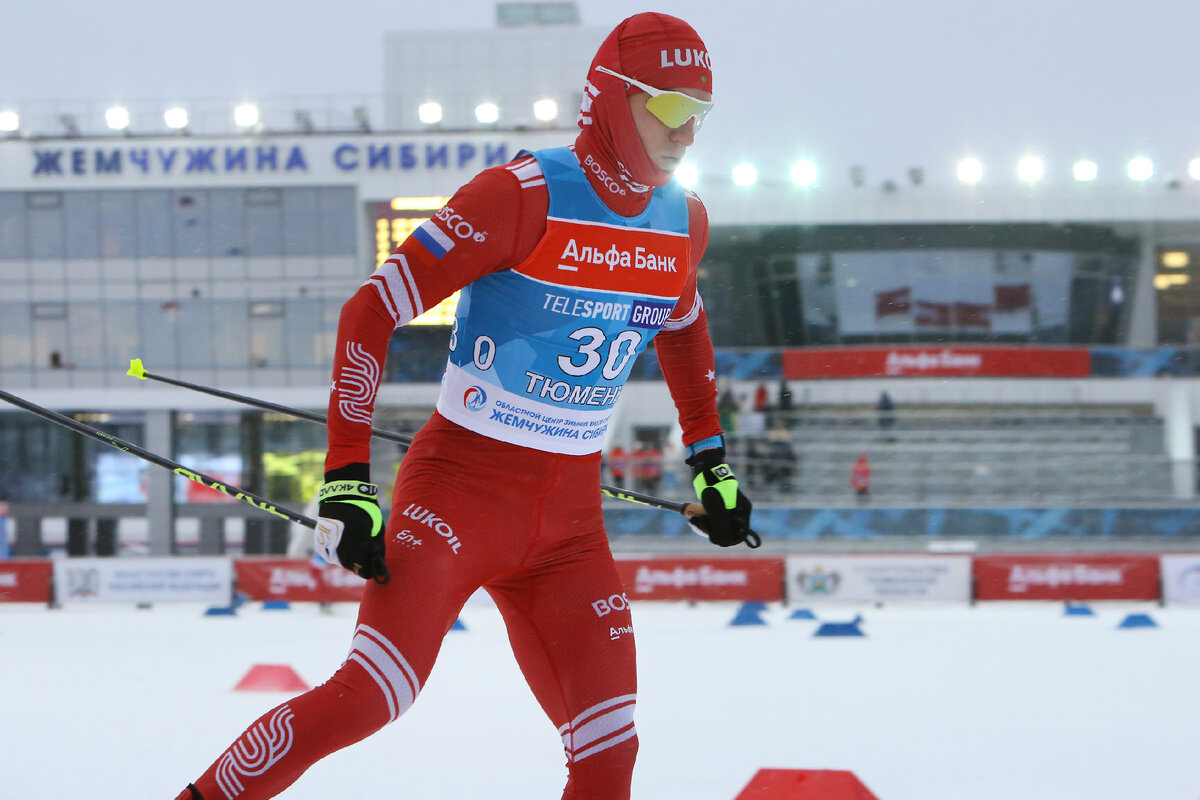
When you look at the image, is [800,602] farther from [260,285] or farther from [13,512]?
[13,512]

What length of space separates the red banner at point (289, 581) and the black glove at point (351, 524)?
13.8 metres

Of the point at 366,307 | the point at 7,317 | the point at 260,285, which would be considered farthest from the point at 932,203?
the point at 366,307

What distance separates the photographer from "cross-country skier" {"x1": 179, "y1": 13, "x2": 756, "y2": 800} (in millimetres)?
2738

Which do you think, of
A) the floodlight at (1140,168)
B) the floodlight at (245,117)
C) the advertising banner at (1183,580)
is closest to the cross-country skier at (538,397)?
the advertising banner at (1183,580)

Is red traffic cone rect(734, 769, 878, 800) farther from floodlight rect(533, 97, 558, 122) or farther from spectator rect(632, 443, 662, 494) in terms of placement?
floodlight rect(533, 97, 558, 122)

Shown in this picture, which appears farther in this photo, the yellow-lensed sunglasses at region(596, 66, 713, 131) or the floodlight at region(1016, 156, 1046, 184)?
the floodlight at region(1016, 156, 1046, 184)

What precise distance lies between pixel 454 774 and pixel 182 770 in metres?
1.12

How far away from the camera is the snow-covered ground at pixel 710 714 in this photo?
15.8 feet

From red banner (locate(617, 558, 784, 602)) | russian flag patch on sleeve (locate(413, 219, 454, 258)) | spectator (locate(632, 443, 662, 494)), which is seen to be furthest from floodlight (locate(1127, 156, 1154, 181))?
russian flag patch on sleeve (locate(413, 219, 454, 258))

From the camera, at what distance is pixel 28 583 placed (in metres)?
16.5

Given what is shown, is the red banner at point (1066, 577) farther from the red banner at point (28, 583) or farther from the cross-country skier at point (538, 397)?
the cross-country skier at point (538, 397)

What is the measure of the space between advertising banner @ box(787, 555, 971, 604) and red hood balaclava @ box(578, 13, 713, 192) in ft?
43.5

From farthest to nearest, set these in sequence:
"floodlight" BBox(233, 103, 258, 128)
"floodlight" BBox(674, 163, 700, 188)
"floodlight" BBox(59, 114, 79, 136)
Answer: "floodlight" BBox(59, 114, 79, 136) → "floodlight" BBox(233, 103, 258, 128) → "floodlight" BBox(674, 163, 700, 188)

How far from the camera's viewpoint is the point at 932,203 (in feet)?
107
